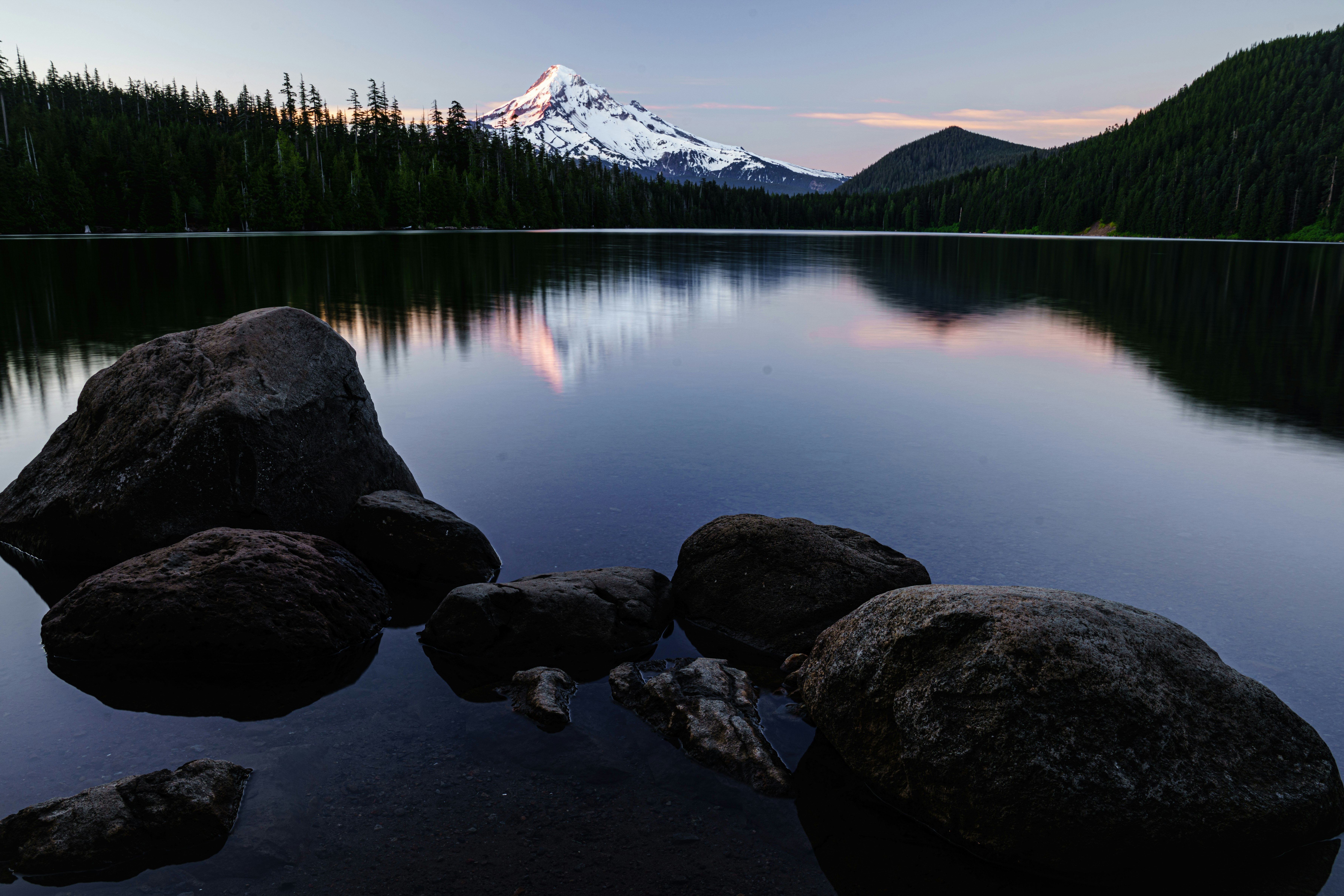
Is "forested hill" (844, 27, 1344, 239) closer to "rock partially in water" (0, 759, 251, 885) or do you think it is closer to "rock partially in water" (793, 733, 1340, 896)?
"rock partially in water" (793, 733, 1340, 896)

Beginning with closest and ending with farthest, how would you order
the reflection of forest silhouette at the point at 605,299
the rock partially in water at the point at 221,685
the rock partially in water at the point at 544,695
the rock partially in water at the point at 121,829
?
1. the rock partially in water at the point at 121,829
2. the rock partially in water at the point at 544,695
3. the rock partially in water at the point at 221,685
4. the reflection of forest silhouette at the point at 605,299

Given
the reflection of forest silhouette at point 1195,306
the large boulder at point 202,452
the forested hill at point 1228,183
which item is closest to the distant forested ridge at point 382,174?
the forested hill at point 1228,183

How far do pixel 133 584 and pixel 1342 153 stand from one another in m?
216

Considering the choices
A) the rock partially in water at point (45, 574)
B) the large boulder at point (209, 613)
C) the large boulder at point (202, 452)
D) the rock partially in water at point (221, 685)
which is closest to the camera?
the rock partially in water at point (221, 685)

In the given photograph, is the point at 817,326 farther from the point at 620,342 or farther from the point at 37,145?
the point at 37,145

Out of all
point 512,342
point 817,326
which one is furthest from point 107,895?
point 817,326

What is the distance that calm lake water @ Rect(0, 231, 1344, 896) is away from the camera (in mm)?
4953

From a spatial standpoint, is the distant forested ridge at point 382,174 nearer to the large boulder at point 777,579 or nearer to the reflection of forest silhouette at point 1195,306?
the reflection of forest silhouette at point 1195,306

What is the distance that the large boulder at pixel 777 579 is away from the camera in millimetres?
7570

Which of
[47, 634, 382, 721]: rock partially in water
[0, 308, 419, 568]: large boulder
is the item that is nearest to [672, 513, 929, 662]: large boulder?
[47, 634, 382, 721]: rock partially in water

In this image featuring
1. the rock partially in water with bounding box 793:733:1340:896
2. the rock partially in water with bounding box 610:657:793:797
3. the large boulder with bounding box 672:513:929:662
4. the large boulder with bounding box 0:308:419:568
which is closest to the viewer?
the rock partially in water with bounding box 793:733:1340:896

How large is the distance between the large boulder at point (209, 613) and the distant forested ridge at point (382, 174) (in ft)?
451

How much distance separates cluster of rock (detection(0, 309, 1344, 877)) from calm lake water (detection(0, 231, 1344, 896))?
0.31m

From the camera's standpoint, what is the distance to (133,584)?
7.24m
